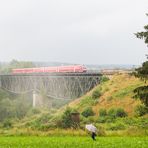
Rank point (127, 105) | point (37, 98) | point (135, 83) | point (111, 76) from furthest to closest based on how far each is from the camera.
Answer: point (37, 98) → point (111, 76) → point (135, 83) → point (127, 105)

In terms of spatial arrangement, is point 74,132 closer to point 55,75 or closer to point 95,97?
point 95,97

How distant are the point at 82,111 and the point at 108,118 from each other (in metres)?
8.56

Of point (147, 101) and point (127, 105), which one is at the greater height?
point (147, 101)

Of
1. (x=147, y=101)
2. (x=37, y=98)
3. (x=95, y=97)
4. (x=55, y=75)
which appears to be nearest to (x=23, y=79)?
(x=37, y=98)

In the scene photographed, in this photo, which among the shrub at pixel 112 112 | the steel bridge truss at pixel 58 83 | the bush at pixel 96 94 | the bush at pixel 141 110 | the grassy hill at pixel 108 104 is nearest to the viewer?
the bush at pixel 141 110

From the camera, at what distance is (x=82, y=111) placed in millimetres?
66250

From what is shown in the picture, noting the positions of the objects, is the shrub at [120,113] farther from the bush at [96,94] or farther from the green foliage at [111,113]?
the bush at [96,94]

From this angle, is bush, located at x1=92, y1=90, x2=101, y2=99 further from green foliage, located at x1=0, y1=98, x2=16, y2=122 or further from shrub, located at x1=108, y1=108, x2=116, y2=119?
green foliage, located at x1=0, y1=98, x2=16, y2=122

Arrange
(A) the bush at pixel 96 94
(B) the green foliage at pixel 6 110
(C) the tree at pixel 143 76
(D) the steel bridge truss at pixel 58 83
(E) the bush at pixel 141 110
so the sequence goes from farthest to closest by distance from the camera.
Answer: (B) the green foliage at pixel 6 110 → (D) the steel bridge truss at pixel 58 83 → (A) the bush at pixel 96 94 → (E) the bush at pixel 141 110 → (C) the tree at pixel 143 76

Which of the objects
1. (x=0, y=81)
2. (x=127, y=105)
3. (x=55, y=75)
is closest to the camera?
(x=127, y=105)

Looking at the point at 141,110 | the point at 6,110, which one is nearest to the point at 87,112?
the point at 141,110

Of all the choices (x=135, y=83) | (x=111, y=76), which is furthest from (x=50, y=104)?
(x=135, y=83)

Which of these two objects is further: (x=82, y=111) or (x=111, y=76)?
(x=111, y=76)

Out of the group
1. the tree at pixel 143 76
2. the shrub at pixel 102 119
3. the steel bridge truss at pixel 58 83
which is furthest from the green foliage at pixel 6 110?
the tree at pixel 143 76
